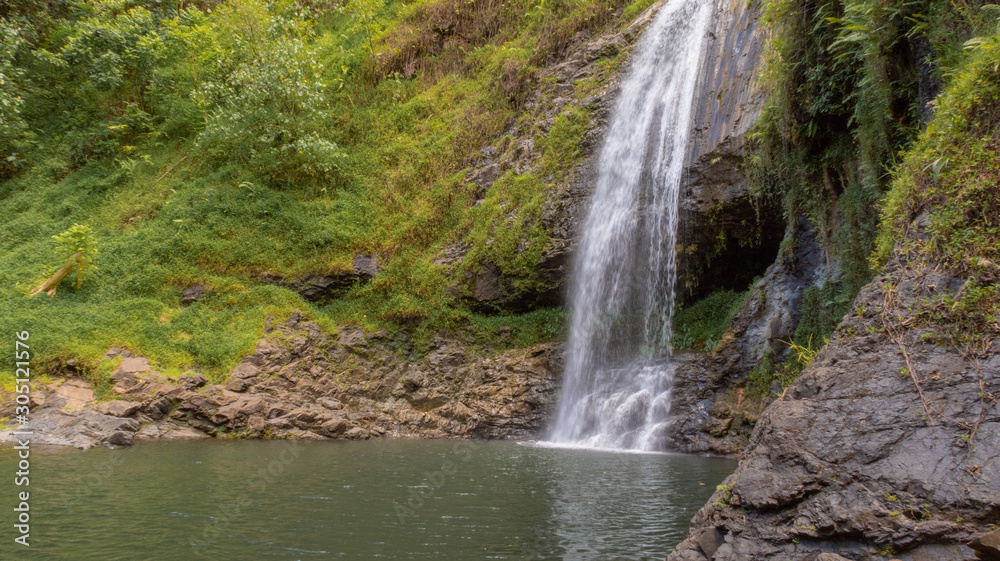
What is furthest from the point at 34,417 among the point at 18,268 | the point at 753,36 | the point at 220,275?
the point at 753,36

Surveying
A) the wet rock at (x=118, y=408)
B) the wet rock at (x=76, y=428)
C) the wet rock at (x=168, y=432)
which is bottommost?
the wet rock at (x=168, y=432)

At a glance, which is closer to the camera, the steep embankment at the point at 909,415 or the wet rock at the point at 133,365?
the steep embankment at the point at 909,415

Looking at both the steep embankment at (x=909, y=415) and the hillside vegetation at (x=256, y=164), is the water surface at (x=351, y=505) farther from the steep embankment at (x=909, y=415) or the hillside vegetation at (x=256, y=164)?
the hillside vegetation at (x=256, y=164)

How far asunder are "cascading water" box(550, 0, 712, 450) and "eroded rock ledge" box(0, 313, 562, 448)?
1175 mm

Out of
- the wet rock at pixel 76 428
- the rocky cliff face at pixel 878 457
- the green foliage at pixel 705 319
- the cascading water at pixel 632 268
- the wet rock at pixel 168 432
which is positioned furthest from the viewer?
the green foliage at pixel 705 319

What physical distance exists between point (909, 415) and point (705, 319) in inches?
453

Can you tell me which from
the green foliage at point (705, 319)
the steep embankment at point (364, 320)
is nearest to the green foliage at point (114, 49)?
the steep embankment at point (364, 320)

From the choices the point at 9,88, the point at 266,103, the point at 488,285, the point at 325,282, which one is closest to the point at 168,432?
the point at 325,282

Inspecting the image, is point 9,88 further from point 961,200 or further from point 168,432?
point 961,200

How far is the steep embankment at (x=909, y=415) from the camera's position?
3.55 metres

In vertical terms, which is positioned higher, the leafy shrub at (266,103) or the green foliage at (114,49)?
the green foliage at (114,49)

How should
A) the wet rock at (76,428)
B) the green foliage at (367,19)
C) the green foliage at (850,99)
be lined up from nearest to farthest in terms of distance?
1. the green foliage at (850,99)
2. the wet rock at (76,428)
3. the green foliage at (367,19)

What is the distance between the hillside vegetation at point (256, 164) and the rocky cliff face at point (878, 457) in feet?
39.9

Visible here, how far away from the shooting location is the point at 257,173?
21234 mm
